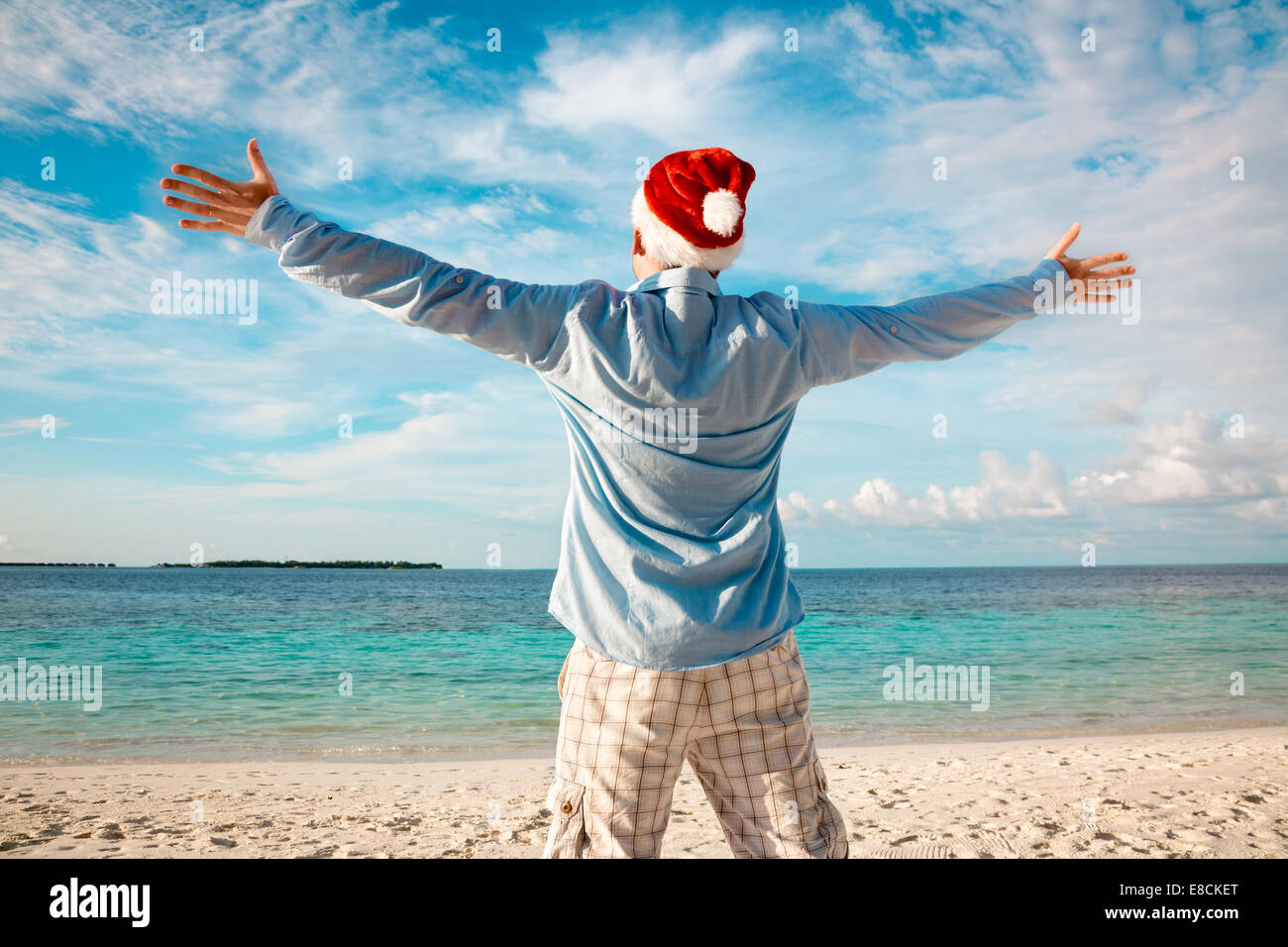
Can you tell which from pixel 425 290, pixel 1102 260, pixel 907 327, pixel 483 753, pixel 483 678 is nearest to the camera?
pixel 425 290

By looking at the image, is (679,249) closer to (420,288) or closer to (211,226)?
(420,288)

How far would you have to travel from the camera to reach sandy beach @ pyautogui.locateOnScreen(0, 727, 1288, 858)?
4.51 meters

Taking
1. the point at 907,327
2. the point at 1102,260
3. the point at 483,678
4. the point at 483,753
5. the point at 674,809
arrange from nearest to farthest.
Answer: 1. the point at 907,327
2. the point at 1102,260
3. the point at 674,809
4. the point at 483,753
5. the point at 483,678

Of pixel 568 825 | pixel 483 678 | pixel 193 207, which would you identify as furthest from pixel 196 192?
pixel 483 678

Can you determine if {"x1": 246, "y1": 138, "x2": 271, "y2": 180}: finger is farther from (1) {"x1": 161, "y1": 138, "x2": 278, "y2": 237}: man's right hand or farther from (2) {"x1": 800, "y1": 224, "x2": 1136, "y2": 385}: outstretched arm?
(2) {"x1": 800, "y1": 224, "x2": 1136, "y2": 385}: outstretched arm

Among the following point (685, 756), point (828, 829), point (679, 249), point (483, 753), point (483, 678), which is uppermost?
point (679, 249)

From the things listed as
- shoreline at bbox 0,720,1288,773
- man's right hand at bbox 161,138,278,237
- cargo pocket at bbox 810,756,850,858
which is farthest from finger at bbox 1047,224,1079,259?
shoreline at bbox 0,720,1288,773

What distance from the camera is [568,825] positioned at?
1.52 m

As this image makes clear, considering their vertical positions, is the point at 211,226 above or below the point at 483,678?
above

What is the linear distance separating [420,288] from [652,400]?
19.5 inches

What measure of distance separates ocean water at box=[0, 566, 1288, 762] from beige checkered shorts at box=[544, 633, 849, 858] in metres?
6.66
